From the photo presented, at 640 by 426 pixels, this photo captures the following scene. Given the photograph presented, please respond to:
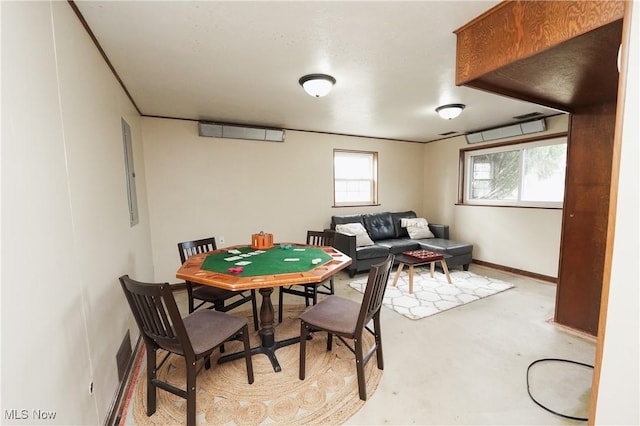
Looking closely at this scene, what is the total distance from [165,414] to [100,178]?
1524 mm

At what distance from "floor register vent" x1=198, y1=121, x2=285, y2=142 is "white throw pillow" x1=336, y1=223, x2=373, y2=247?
170 cm

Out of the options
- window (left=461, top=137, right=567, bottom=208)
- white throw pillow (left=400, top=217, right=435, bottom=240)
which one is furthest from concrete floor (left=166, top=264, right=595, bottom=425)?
white throw pillow (left=400, top=217, right=435, bottom=240)

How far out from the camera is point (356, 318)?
185 cm

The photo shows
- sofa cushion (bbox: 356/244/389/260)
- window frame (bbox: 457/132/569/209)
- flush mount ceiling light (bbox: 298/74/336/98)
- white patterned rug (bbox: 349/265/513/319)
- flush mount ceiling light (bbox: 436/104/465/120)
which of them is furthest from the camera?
sofa cushion (bbox: 356/244/389/260)

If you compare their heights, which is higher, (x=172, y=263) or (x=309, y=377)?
(x=172, y=263)

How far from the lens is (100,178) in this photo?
1720 millimetres

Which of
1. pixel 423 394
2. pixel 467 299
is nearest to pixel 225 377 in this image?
pixel 423 394

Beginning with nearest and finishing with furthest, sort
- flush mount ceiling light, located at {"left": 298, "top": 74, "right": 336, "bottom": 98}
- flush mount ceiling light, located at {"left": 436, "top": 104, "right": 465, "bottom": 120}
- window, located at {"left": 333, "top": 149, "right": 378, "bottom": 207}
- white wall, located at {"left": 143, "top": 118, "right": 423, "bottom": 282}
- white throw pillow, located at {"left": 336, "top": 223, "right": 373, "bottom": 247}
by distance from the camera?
flush mount ceiling light, located at {"left": 298, "top": 74, "right": 336, "bottom": 98} < flush mount ceiling light, located at {"left": 436, "top": 104, "right": 465, "bottom": 120} < white wall, located at {"left": 143, "top": 118, "right": 423, "bottom": 282} < white throw pillow, located at {"left": 336, "top": 223, "right": 373, "bottom": 247} < window, located at {"left": 333, "top": 149, "right": 378, "bottom": 207}

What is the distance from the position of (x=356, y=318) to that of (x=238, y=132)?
3073 millimetres

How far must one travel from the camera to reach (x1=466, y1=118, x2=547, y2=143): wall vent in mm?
3738

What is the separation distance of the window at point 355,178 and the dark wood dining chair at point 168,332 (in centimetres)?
342

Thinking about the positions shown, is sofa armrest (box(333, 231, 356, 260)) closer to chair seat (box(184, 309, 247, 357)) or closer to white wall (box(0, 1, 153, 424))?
chair seat (box(184, 309, 247, 357))

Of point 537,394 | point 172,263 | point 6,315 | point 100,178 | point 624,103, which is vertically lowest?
point 537,394

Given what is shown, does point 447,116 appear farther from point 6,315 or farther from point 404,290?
point 6,315
